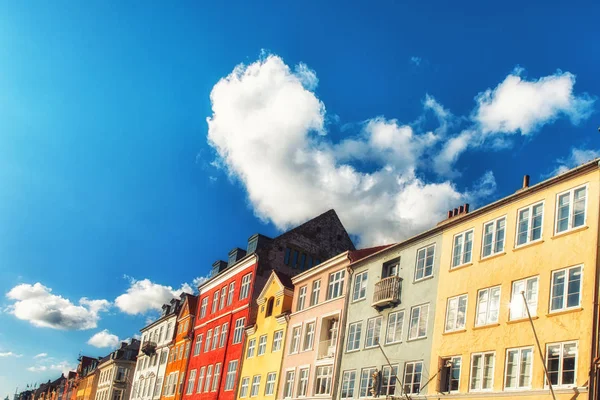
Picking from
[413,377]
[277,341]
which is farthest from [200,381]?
[413,377]

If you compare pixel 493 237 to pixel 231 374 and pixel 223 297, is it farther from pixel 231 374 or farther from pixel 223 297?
pixel 223 297

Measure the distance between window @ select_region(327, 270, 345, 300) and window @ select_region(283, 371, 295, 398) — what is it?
6.57 meters

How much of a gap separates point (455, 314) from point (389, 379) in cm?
592

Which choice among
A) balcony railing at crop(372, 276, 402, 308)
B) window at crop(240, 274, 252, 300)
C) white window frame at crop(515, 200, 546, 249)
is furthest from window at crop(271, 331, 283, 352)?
white window frame at crop(515, 200, 546, 249)

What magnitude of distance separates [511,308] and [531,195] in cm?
530

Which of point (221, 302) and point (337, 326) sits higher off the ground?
point (221, 302)

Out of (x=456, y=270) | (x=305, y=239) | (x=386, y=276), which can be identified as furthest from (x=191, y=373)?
(x=456, y=270)

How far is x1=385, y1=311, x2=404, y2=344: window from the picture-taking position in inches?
1423

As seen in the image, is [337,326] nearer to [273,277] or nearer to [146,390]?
[273,277]

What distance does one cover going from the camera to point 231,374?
56.9 meters

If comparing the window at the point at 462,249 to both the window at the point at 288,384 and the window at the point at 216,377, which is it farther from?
the window at the point at 216,377

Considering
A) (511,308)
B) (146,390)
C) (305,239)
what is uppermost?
(305,239)

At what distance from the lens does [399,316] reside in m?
36.8

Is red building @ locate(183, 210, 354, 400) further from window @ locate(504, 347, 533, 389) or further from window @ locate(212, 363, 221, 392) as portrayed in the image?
window @ locate(504, 347, 533, 389)
